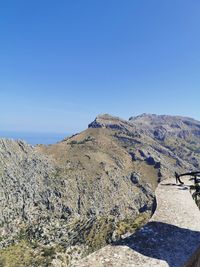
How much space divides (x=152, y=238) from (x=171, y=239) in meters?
1.19

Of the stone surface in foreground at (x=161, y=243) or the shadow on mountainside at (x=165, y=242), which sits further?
the shadow on mountainside at (x=165, y=242)

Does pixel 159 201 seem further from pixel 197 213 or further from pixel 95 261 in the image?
pixel 95 261

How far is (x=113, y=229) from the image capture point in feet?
496

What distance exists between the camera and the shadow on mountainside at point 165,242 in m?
16.9

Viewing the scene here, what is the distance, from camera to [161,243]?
61.2 feet

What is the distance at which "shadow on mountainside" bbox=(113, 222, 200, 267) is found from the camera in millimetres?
16922

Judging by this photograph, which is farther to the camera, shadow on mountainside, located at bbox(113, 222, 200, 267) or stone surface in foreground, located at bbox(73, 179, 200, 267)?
shadow on mountainside, located at bbox(113, 222, 200, 267)

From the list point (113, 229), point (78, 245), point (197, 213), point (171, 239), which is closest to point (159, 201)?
point (197, 213)

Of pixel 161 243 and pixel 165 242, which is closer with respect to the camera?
pixel 161 243

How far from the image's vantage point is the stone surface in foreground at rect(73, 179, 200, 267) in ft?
52.3

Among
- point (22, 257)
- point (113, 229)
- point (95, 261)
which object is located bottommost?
point (22, 257)

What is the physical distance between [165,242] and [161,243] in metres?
0.35

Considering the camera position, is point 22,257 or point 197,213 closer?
point 197,213

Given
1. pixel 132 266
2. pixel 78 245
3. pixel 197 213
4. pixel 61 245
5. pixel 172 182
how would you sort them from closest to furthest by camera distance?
1. pixel 132 266
2. pixel 197 213
3. pixel 172 182
4. pixel 78 245
5. pixel 61 245
